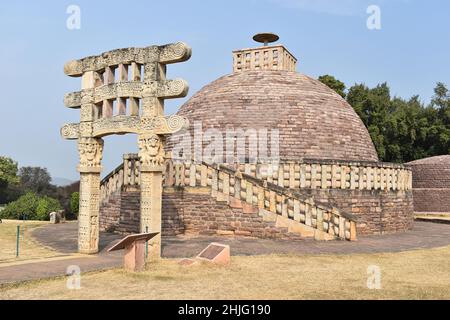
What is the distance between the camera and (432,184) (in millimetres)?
30844

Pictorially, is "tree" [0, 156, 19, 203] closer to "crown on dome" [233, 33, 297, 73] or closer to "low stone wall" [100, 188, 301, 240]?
"crown on dome" [233, 33, 297, 73]

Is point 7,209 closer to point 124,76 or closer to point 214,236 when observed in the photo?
point 214,236

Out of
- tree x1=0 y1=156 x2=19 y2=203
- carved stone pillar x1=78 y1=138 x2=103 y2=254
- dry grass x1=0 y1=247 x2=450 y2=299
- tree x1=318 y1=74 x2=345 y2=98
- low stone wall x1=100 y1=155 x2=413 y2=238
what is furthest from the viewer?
tree x1=0 y1=156 x2=19 y2=203

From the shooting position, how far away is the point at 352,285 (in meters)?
7.26

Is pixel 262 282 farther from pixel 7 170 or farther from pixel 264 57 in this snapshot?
pixel 7 170

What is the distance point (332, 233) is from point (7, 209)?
21324 millimetres

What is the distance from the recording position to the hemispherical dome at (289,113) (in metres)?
18.5

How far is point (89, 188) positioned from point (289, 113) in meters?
11.0

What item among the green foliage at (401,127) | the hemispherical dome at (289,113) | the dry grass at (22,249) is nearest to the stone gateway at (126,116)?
the dry grass at (22,249)

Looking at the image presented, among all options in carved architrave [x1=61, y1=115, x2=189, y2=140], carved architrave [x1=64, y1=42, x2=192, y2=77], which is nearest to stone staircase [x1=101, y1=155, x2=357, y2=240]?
carved architrave [x1=61, y1=115, x2=189, y2=140]

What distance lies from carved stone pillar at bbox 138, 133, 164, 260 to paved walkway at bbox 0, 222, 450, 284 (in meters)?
1.02

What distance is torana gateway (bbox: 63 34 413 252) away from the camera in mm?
10484
